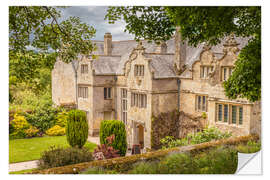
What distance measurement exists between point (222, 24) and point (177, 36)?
15.5ft

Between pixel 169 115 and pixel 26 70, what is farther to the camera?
pixel 169 115

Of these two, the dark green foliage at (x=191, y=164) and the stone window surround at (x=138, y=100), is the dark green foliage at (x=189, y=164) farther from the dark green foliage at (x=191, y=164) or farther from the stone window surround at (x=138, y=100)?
the stone window surround at (x=138, y=100)

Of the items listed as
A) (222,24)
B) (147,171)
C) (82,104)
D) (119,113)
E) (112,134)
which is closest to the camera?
(222,24)

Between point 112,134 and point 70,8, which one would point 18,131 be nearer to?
point 112,134

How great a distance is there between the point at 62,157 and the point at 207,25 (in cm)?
514

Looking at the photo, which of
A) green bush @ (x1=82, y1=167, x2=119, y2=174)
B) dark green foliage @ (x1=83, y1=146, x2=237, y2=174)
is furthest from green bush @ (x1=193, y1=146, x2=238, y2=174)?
green bush @ (x1=82, y1=167, x2=119, y2=174)

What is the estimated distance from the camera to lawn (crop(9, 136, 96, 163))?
26.5ft

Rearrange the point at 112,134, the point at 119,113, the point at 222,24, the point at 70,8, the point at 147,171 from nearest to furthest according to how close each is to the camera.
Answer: the point at 222,24
the point at 147,171
the point at 70,8
the point at 112,134
the point at 119,113

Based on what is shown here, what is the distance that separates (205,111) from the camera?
36.1 ft

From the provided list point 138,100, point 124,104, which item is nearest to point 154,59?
point 138,100

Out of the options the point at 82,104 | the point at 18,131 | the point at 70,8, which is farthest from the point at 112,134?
the point at 70,8

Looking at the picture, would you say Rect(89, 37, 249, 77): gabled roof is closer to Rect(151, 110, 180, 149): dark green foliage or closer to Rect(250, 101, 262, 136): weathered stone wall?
Rect(151, 110, 180, 149): dark green foliage

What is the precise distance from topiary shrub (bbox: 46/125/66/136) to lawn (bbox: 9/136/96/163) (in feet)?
0.59
